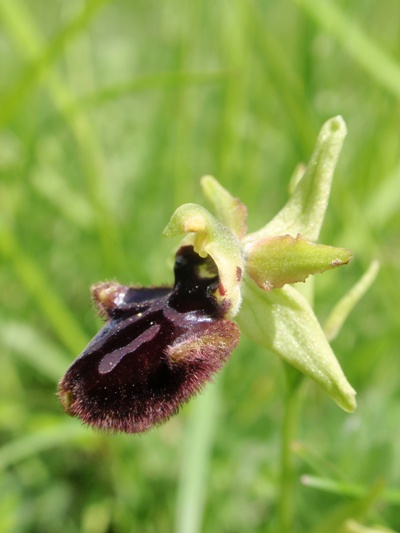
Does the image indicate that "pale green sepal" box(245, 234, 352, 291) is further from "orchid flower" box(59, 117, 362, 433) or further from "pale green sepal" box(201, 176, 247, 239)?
"pale green sepal" box(201, 176, 247, 239)

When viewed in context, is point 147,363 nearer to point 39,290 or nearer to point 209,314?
point 209,314

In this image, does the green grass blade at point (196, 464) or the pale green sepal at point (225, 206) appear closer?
the pale green sepal at point (225, 206)

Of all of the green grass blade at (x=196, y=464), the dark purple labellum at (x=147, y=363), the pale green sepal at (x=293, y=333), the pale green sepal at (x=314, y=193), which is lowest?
the green grass blade at (x=196, y=464)

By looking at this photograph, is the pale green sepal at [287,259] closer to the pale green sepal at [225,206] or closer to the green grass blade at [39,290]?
the pale green sepal at [225,206]

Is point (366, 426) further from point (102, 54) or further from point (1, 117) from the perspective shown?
point (102, 54)

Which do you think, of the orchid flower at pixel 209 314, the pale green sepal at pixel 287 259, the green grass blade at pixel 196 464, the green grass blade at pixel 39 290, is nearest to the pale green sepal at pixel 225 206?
the orchid flower at pixel 209 314

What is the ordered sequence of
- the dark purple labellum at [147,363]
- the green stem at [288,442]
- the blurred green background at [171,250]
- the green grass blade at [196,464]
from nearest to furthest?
1. the dark purple labellum at [147,363]
2. the green stem at [288,442]
3. the green grass blade at [196,464]
4. the blurred green background at [171,250]
